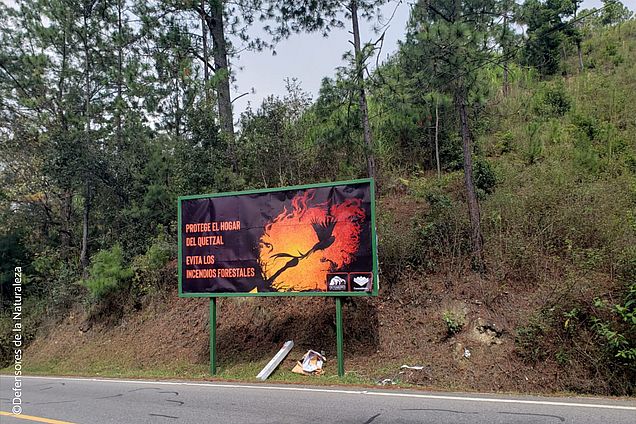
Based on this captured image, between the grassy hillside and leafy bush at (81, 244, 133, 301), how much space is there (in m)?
0.74

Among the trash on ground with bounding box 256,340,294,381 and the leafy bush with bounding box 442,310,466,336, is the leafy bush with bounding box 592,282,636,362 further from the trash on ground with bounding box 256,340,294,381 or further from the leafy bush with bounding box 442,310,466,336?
the trash on ground with bounding box 256,340,294,381

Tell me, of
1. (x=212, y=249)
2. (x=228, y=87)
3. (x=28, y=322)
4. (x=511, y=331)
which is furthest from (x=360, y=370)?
(x=28, y=322)

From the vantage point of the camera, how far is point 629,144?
1512 cm

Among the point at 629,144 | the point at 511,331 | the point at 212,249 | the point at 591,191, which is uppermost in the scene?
the point at 629,144

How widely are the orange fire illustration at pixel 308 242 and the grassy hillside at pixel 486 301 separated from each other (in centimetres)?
231

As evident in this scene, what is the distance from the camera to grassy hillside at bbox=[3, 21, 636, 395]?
9.68 m

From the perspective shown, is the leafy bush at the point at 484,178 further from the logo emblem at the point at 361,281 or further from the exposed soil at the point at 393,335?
the logo emblem at the point at 361,281

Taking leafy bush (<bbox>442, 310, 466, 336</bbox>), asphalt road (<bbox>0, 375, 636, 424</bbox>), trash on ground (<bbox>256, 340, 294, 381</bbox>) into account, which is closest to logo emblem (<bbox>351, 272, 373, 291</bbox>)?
asphalt road (<bbox>0, 375, 636, 424</bbox>)

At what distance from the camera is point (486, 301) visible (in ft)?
37.3

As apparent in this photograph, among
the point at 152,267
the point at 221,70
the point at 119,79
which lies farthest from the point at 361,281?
the point at 119,79

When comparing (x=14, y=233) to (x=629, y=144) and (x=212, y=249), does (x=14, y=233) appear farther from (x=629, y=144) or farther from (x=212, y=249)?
(x=629, y=144)

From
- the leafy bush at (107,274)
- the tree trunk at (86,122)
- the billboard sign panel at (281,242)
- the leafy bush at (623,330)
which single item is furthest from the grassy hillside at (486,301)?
the tree trunk at (86,122)

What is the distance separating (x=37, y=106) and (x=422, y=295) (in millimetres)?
18298

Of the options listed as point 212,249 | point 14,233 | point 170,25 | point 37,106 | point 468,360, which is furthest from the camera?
point 14,233
